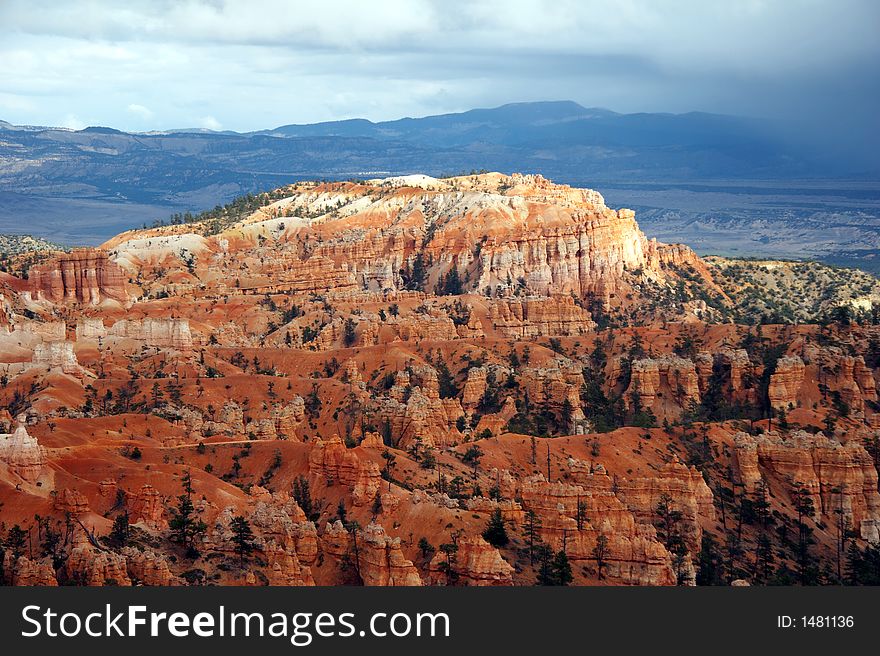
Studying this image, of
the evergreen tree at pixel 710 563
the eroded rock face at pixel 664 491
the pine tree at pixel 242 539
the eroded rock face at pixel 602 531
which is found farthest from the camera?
the eroded rock face at pixel 664 491

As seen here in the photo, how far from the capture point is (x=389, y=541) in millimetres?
60000

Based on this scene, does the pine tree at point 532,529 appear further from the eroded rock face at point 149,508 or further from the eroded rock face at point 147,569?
the eroded rock face at point 147,569

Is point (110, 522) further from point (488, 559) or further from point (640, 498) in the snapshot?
point (640, 498)

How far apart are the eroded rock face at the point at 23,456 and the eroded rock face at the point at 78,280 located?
74.1 metres

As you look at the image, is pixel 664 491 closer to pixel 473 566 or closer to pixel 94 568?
pixel 473 566

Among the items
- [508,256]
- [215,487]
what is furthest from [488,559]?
[508,256]

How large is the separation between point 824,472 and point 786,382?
19678 millimetres

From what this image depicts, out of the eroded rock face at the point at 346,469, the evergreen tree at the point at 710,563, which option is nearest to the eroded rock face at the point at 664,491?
the evergreen tree at the point at 710,563

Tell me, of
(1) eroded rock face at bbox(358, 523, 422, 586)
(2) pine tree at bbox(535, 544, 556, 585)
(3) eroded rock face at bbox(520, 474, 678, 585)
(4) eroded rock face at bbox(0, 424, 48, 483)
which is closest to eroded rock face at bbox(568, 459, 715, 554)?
(3) eroded rock face at bbox(520, 474, 678, 585)

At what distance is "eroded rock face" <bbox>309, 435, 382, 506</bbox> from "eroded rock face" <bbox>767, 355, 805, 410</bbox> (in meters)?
40.6

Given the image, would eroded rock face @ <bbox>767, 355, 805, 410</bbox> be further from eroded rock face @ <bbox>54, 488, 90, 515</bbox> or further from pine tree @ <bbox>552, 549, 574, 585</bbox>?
eroded rock face @ <bbox>54, 488, 90, 515</bbox>

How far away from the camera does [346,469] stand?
234 feet

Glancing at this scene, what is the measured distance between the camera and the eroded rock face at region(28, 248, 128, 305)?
142 meters

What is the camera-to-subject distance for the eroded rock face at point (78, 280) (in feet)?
465
